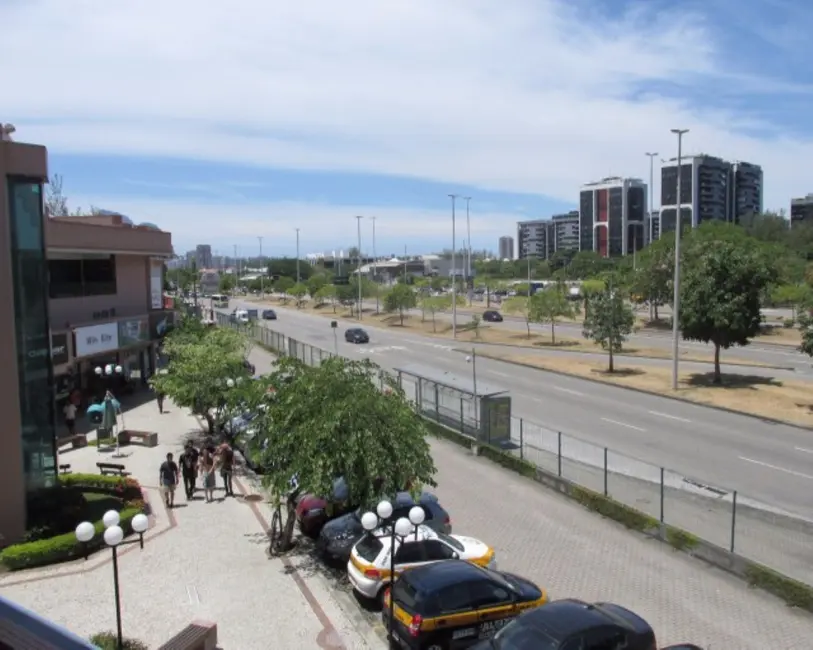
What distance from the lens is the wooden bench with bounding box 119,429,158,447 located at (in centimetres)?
2423

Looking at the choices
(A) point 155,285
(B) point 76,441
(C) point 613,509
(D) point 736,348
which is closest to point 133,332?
(A) point 155,285

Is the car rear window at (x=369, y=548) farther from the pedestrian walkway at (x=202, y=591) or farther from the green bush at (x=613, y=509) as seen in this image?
the green bush at (x=613, y=509)

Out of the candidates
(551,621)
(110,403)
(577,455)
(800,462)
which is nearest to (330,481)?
(551,621)

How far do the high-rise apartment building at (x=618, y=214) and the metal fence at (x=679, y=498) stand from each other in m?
172

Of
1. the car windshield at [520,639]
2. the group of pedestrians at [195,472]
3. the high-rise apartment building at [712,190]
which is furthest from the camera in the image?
the high-rise apartment building at [712,190]

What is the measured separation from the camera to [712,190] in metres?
171

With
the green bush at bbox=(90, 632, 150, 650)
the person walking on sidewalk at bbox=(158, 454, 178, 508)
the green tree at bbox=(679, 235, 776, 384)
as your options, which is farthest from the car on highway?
the green bush at bbox=(90, 632, 150, 650)

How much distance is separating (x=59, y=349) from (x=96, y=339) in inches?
130

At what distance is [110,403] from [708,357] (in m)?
33.1

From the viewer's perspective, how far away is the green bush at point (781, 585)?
486 inches

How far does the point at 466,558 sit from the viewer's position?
12.9 m

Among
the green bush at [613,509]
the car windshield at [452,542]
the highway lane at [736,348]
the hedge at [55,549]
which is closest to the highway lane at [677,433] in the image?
the green bush at [613,509]

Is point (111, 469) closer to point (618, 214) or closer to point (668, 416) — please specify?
point (668, 416)

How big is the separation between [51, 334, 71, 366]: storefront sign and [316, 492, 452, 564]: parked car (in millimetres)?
13946
